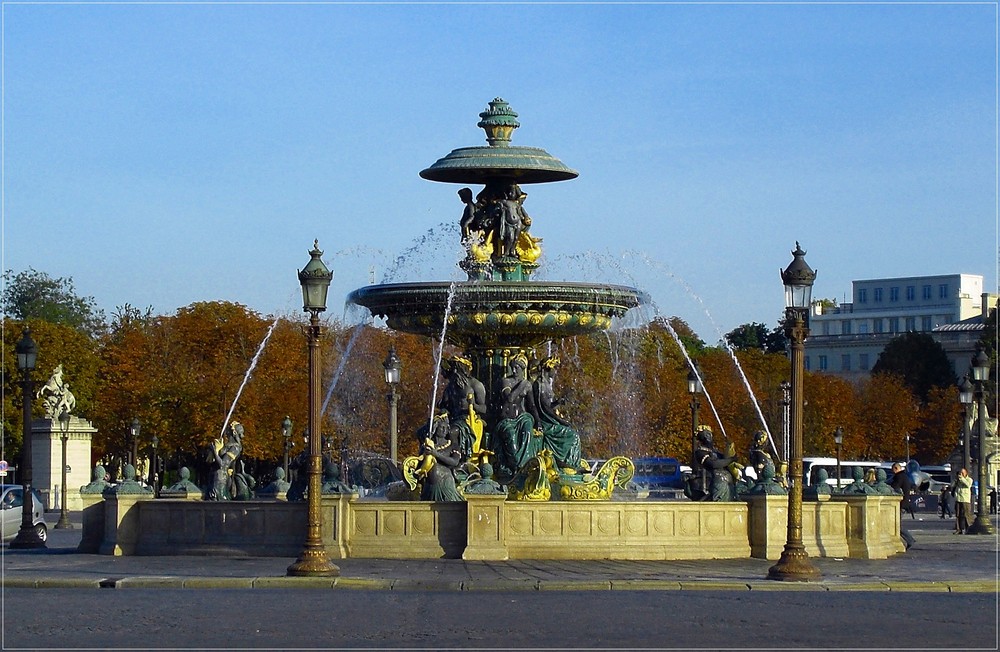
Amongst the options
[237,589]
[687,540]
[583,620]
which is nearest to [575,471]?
[687,540]

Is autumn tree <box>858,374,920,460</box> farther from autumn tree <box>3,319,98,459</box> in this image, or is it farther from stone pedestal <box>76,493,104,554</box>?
stone pedestal <box>76,493,104,554</box>

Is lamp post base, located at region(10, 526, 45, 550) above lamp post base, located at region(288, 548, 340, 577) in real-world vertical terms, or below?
below

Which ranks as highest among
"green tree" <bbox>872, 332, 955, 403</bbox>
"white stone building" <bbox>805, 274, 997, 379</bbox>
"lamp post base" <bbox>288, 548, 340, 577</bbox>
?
"white stone building" <bbox>805, 274, 997, 379</bbox>

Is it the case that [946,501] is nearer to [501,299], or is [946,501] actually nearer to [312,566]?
[501,299]

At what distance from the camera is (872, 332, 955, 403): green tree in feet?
403

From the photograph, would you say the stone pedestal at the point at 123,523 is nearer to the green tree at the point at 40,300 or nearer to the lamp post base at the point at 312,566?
the lamp post base at the point at 312,566

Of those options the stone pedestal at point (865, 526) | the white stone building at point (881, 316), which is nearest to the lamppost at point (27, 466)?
the stone pedestal at point (865, 526)

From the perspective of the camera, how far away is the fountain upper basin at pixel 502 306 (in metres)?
29.8

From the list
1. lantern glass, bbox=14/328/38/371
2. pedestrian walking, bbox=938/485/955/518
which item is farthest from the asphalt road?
pedestrian walking, bbox=938/485/955/518

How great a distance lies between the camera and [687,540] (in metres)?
27.3

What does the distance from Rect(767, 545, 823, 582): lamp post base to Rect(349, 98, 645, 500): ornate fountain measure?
20.0ft

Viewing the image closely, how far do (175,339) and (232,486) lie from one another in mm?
56763

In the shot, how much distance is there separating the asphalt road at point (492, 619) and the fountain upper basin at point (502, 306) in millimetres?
8366

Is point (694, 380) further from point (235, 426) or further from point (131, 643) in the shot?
point (131, 643)
